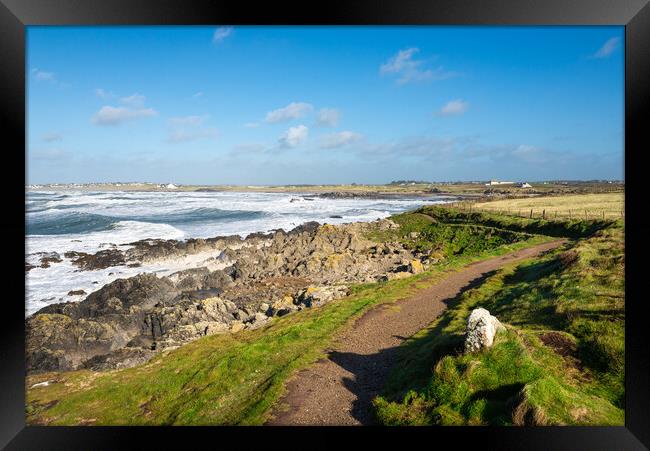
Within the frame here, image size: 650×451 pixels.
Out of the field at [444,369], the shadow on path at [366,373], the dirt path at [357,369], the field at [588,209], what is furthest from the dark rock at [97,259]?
the field at [588,209]

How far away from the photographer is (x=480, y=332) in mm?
5879

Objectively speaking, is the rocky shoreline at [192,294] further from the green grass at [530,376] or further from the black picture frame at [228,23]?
the green grass at [530,376]

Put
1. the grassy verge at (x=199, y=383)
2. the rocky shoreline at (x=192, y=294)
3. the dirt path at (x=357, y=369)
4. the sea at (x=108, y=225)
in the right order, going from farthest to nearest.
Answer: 1. the sea at (x=108, y=225)
2. the rocky shoreline at (x=192, y=294)
3. the grassy verge at (x=199, y=383)
4. the dirt path at (x=357, y=369)

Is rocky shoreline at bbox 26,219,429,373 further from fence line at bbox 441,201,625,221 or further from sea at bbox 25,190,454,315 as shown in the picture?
fence line at bbox 441,201,625,221

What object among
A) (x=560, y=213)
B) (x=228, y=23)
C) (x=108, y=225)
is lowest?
(x=108, y=225)

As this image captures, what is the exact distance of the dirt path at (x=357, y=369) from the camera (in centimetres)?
642

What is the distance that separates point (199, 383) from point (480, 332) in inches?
247

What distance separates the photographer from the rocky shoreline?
1216 centimetres

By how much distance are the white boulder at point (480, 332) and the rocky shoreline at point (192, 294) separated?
900 cm

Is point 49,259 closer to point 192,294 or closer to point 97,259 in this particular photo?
point 97,259

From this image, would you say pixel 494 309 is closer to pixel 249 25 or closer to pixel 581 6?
pixel 581 6

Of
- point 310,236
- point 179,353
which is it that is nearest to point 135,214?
point 310,236

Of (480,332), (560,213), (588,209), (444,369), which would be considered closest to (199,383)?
(444,369)
